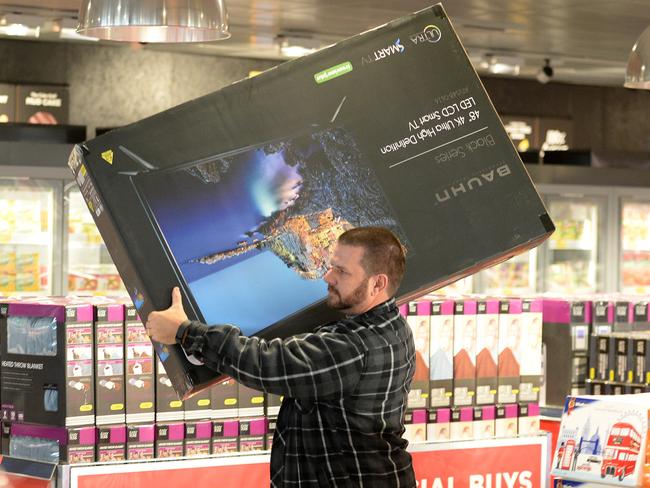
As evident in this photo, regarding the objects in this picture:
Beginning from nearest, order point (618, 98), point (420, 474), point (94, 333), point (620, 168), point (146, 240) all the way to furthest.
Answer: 1. point (146, 240)
2. point (94, 333)
3. point (420, 474)
4. point (620, 168)
5. point (618, 98)

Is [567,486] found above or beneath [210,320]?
beneath

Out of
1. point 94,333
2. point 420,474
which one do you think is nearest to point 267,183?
point 94,333

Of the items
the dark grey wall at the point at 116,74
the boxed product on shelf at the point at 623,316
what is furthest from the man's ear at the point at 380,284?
the dark grey wall at the point at 116,74

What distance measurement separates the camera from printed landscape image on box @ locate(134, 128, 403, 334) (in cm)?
262

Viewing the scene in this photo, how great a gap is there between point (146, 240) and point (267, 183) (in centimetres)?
31

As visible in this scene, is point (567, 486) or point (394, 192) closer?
point (394, 192)

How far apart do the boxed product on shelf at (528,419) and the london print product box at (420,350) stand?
405 millimetres

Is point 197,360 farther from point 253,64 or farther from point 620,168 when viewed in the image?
point 253,64

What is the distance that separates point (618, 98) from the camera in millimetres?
14477

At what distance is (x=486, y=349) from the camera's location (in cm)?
404

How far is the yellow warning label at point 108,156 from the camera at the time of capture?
2631mm

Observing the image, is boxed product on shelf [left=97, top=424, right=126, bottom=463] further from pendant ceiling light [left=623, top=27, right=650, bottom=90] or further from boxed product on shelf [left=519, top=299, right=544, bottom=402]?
pendant ceiling light [left=623, top=27, right=650, bottom=90]

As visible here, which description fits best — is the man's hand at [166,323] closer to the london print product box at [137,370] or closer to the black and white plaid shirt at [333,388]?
the black and white plaid shirt at [333,388]

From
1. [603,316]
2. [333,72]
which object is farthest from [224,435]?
[603,316]
